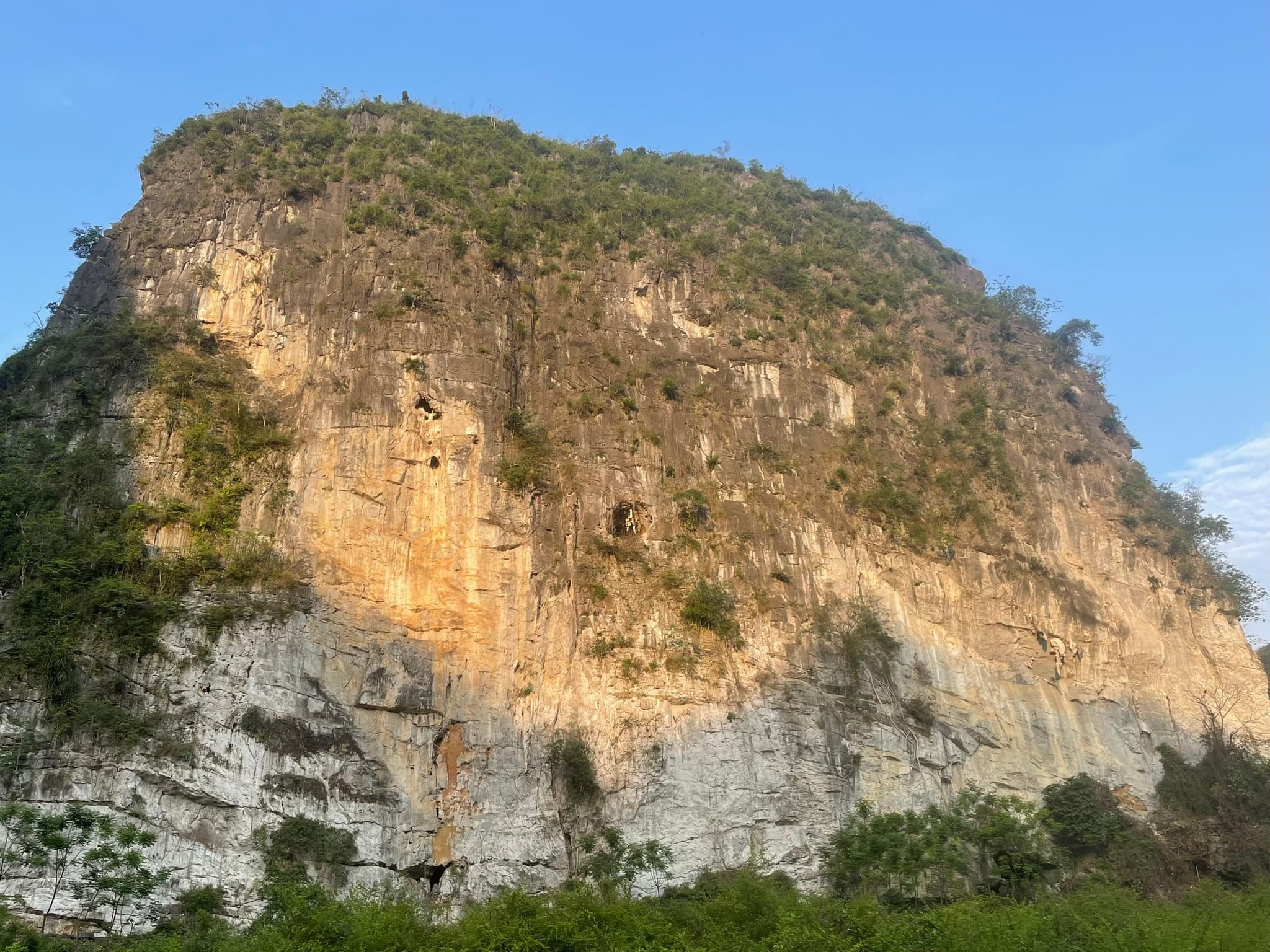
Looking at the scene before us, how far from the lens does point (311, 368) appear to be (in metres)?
25.8

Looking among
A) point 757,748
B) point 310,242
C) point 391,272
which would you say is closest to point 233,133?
point 310,242

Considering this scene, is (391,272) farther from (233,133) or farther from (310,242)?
(233,133)

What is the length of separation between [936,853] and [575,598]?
30.7ft

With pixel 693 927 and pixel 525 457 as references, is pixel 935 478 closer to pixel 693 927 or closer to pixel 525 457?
pixel 525 457

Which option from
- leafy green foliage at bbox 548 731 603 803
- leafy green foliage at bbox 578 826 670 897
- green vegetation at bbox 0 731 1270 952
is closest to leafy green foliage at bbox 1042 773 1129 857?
green vegetation at bbox 0 731 1270 952

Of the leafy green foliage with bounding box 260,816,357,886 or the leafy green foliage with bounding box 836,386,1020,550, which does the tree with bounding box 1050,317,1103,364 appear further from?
the leafy green foliage with bounding box 260,816,357,886

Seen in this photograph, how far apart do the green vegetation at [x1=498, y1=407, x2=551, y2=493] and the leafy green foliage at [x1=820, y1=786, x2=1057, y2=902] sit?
1030cm

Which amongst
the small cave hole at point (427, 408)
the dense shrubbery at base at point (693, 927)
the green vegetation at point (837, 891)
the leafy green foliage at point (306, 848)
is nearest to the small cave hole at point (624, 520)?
the small cave hole at point (427, 408)

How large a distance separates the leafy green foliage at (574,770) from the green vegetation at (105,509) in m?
6.77

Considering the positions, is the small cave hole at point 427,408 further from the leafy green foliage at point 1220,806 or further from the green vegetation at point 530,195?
the leafy green foliage at point 1220,806

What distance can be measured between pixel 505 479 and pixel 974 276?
25.9 meters

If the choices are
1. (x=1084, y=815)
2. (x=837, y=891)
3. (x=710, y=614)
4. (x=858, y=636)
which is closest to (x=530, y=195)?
(x=710, y=614)

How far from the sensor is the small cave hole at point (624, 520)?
2638 centimetres

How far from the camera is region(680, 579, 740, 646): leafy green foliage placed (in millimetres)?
24953
